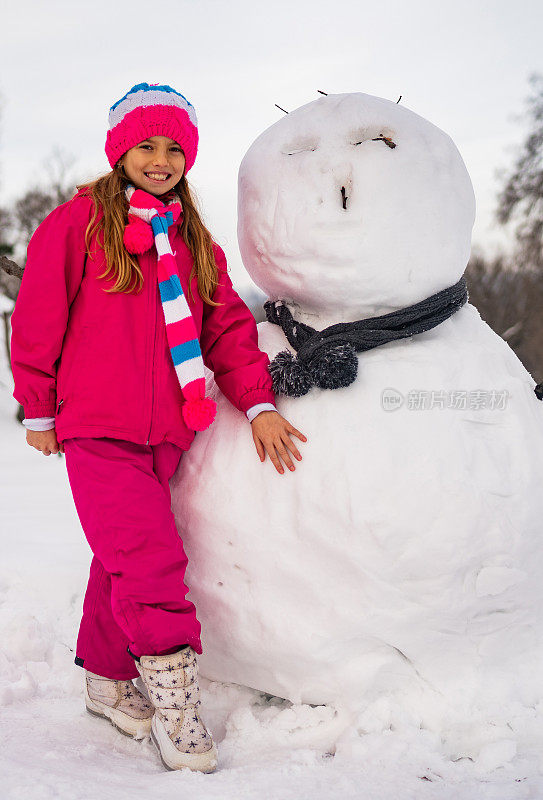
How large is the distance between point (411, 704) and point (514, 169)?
37.1 ft

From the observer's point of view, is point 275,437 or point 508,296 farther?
point 508,296

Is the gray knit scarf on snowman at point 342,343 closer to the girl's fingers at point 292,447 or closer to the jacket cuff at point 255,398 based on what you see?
the jacket cuff at point 255,398

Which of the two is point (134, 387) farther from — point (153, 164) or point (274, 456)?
point (153, 164)

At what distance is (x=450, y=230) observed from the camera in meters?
1.99

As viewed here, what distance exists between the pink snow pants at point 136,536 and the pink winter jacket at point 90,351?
0.19 ft

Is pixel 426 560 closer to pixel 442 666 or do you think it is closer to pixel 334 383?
pixel 442 666

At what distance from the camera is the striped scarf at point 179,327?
75.0 inches

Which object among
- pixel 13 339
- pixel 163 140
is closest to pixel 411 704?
pixel 13 339

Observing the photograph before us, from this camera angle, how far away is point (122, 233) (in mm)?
1940

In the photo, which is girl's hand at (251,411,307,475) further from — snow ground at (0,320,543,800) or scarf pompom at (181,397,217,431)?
snow ground at (0,320,543,800)

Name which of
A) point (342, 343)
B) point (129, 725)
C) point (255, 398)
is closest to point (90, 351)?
point (255, 398)

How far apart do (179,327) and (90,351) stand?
9.4 inches

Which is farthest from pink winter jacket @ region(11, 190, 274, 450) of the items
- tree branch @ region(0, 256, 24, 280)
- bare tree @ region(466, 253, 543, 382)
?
bare tree @ region(466, 253, 543, 382)

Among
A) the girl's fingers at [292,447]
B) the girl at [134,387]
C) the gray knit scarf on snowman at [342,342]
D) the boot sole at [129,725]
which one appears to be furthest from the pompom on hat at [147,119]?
the boot sole at [129,725]
